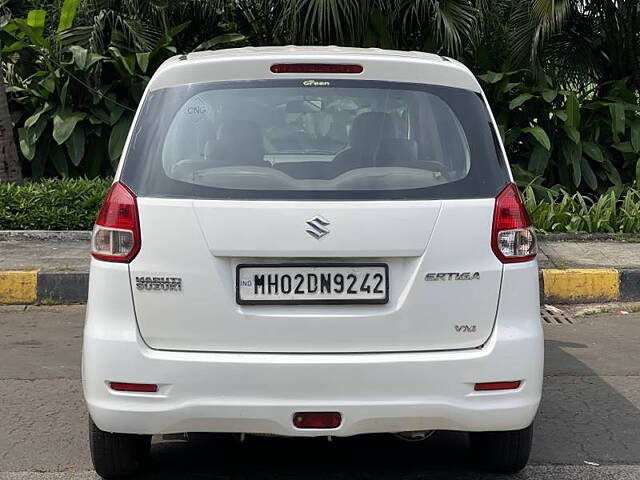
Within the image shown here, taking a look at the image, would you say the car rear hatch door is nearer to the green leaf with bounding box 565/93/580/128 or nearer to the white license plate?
the white license plate

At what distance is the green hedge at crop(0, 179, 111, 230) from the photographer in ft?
30.3

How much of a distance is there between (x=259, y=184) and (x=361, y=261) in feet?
1.39

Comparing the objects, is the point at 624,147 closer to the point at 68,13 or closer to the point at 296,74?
the point at 68,13

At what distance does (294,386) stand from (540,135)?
7727 millimetres

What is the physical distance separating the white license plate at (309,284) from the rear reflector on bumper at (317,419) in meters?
0.36

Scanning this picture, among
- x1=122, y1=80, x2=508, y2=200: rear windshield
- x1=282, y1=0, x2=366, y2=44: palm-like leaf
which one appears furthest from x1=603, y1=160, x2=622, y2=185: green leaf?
x1=122, y1=80, x2=508, y2=200: rear windshield

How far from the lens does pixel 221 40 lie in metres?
11.6

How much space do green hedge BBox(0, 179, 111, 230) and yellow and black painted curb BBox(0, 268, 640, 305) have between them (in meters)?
Answer: 1.57

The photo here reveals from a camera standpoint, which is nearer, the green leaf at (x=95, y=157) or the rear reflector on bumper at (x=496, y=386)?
the rear reflector on bumper at (x=496, y=386)

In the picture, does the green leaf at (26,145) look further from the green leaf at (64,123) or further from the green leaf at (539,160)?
the green leaf at (539,160)

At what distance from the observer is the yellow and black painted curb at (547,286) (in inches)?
302

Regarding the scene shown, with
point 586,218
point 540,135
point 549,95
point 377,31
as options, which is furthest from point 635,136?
point 377,31

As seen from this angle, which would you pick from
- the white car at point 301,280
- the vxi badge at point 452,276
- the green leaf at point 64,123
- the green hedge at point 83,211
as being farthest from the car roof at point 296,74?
the green leaf at point 64,123

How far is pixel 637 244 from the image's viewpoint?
29.6 ft
